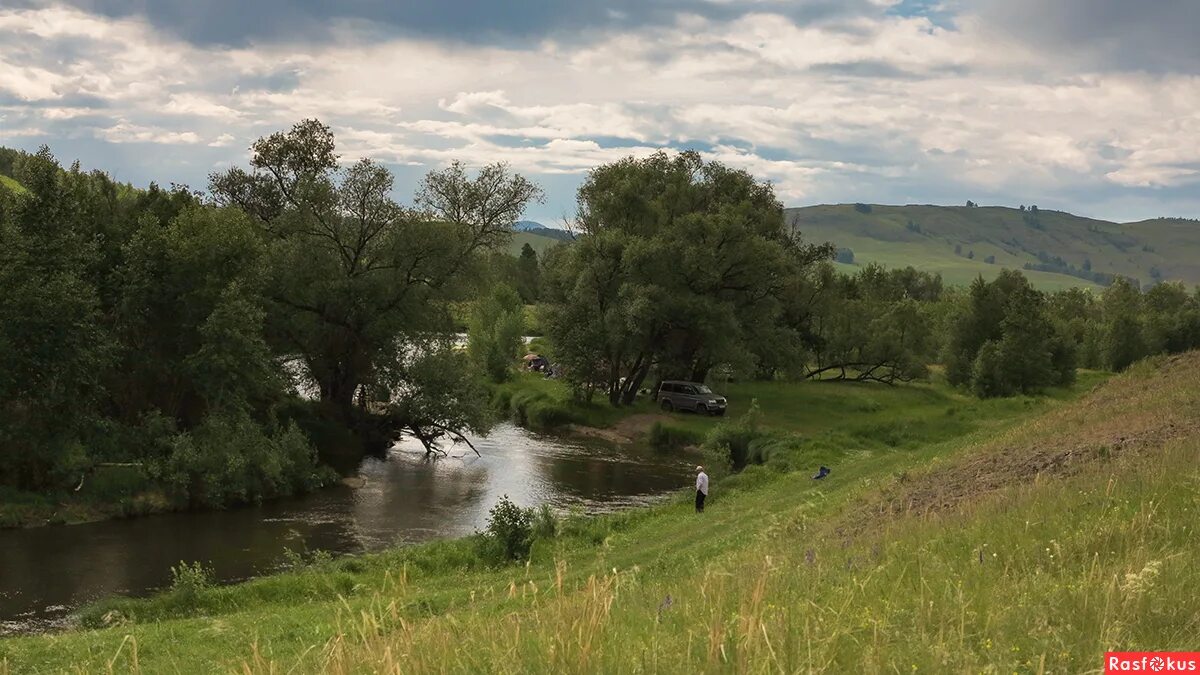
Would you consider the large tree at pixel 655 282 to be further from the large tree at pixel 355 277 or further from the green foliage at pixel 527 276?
the green foliage at pixel 527 276

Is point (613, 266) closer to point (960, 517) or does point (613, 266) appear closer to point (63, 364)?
point (63, 364)

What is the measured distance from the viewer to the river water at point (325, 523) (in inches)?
940

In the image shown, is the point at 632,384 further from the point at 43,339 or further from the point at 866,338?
the point at 43,339

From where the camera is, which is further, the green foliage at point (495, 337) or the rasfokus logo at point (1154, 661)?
the green foliage at point (495, 337)

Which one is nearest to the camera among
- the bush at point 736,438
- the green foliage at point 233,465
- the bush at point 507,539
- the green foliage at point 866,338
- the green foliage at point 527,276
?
the bush at point 507,539

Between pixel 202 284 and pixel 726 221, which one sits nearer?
pixel 202 284

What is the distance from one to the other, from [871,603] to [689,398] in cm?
5246

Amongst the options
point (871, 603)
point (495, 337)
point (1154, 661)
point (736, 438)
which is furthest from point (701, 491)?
point (495, 337)

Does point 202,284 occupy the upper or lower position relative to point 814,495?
upper

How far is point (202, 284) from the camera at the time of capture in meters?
37.5

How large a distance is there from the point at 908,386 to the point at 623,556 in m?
61.5

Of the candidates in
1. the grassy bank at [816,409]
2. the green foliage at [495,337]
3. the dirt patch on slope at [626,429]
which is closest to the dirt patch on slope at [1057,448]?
the grassy bank at [816,409]

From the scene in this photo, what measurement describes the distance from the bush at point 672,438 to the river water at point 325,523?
2.56 m

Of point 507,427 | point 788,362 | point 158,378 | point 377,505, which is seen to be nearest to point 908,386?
point 788,362
